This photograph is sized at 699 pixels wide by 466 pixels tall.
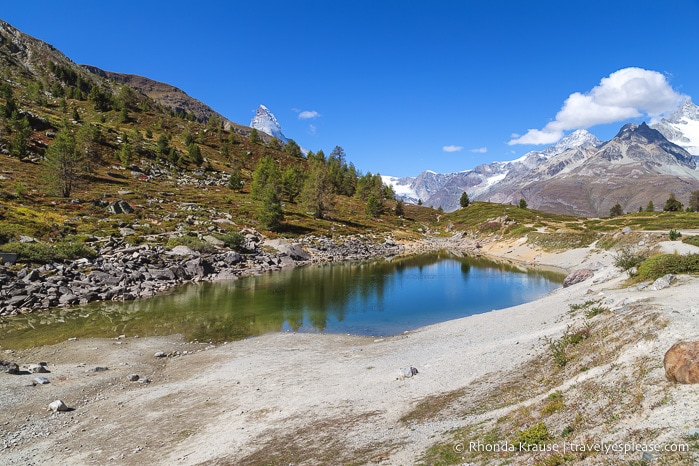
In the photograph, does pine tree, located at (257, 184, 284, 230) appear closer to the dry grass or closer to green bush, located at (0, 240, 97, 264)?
green bush, located at (0, 240, 97, 264)

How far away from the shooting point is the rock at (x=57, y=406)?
18828 millimetres

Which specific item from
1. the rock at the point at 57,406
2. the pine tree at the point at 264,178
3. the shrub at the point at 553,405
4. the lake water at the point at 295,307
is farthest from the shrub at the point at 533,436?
the pine tree at the point at 264,178

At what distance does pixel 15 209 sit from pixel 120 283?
109 ft

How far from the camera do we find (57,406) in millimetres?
18875

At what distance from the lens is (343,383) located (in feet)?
64.5

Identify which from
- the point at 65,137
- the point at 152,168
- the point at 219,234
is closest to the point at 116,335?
the point at 219,234

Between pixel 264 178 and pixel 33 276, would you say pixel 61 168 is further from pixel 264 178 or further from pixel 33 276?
pixel 264 178

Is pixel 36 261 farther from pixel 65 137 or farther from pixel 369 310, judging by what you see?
pixel 65 137

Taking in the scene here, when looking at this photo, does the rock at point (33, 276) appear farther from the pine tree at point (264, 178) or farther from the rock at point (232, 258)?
the pine tree at point (264, 178)

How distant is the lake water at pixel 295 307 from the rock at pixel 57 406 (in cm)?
1358

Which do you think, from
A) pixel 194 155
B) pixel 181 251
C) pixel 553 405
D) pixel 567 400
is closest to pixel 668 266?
pixel 567 400

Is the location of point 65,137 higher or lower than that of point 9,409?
higher

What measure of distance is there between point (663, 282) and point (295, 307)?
109 ft

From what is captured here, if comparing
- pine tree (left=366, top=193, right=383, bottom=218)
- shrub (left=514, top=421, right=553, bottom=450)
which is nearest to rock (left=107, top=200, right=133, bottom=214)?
pine tree (left=366, top=193, right=383, bottom=218)
